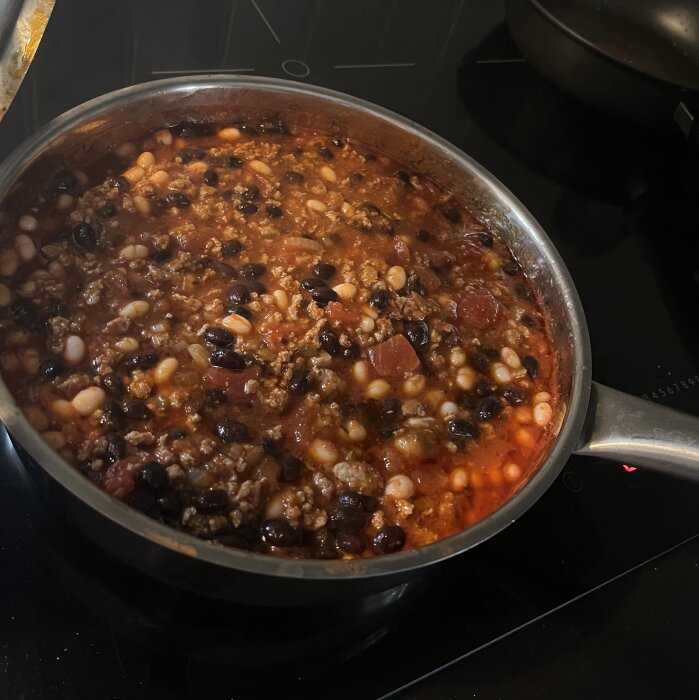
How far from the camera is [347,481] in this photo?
1295 mm

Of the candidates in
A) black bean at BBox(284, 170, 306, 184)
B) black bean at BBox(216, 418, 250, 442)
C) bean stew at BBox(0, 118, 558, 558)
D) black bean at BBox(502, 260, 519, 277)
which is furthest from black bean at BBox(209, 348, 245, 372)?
black bean at BBox(502, 260, 519, 277)

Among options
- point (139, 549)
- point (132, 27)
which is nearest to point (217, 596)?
point (139, 549)

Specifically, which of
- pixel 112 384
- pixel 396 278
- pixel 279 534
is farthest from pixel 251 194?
pixel 279 534

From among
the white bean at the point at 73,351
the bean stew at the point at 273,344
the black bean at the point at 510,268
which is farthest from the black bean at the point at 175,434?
the black bean at the point at 510,268

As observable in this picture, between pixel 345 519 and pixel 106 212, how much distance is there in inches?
30.8

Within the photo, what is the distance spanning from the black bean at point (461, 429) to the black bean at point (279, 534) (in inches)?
14.6

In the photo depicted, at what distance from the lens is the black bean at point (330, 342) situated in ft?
4.75

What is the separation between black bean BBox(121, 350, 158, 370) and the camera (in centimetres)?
134

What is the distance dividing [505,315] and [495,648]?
674mm

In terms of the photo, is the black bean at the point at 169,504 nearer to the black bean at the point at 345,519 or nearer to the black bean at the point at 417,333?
the black bean at the point at 345,519

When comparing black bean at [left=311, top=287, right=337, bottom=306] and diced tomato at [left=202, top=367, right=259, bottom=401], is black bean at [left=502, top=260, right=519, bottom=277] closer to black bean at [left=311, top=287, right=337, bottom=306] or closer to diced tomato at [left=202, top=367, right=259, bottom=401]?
black bean at [left=311, top=287, right=337, bottom=306]

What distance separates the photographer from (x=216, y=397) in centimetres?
133

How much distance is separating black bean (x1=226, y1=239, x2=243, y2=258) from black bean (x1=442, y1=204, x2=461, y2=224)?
0.50 meters

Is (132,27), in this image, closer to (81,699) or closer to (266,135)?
(266,135)
